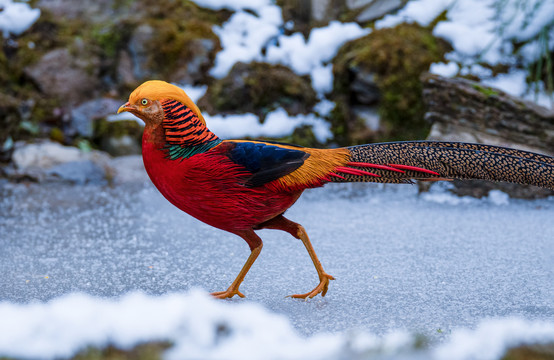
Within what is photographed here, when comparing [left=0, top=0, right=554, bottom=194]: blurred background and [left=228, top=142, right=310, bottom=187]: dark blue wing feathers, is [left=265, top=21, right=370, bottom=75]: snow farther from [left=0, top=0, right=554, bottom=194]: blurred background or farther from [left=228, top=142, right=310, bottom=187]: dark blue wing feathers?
[left=228, top=142, right=310, bottom=187]: dark blue wing feathers

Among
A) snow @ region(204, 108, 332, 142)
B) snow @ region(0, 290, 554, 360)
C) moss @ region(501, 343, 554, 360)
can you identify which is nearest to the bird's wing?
snow @ region(0, 290, 554, 360)

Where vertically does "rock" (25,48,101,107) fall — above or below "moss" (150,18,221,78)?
below

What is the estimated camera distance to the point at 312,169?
189 cm

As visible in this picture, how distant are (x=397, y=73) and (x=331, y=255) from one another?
2.06 m

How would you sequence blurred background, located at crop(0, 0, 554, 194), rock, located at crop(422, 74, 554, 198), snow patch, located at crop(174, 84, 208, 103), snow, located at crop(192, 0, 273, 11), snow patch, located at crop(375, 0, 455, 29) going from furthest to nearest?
1. snow, located at crop(192, 0, 273, 11)
2. snow patch, located at crop(375, 0, 455, 29)
3. snow patch, located at crop(174, 84, 208, 103)
4. blurred background, located at crop(0, 0, 554, 194)
5. rock, located at crop(422, 74, 554, 198)

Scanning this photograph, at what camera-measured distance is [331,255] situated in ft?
8.37

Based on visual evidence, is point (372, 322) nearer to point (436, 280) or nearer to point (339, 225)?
point (436, 280)

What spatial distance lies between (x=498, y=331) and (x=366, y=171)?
74cm

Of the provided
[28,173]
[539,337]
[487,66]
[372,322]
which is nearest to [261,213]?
[372,322]

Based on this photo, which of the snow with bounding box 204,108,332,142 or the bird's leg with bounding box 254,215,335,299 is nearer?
the bird's leg with bounding box 254,215,335,299

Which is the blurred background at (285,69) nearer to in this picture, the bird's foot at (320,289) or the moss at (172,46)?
the moss at (172,46)

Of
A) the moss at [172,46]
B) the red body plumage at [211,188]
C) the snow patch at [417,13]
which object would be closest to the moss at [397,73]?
the snow patch at [417,13]

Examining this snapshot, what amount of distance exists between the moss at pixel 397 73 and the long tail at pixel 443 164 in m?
2.32

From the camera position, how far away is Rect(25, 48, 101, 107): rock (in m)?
4.73
